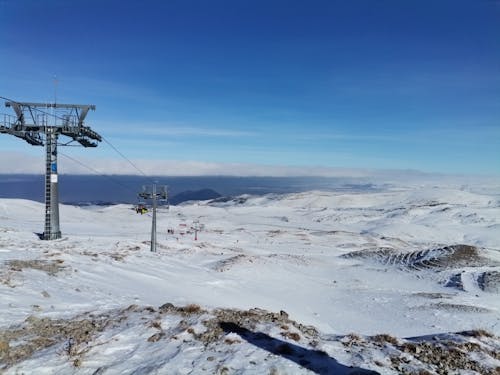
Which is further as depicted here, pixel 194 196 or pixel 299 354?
pixel 194 196

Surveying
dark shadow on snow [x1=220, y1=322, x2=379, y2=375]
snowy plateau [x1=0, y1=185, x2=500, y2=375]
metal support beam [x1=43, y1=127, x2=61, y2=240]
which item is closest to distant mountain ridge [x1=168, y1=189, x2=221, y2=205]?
snowy plateau [x1=0, y1=185, x2=500, y2=375]

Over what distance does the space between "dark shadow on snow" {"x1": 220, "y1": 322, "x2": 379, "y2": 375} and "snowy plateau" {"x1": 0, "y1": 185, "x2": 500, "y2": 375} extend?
5 cm

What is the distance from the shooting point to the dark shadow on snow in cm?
789

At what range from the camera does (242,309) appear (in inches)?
566

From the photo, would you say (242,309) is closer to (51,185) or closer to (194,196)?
(51,185)

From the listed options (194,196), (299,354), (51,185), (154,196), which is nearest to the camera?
(299,354)

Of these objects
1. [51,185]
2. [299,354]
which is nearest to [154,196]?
[51,185]

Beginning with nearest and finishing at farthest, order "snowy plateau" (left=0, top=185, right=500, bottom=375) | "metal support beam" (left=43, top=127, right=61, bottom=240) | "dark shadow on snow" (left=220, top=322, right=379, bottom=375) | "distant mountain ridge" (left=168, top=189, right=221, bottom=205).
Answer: "dark shadow on snow" (left=220, top=322, right=379, bottom=375), "snowy plateau" (left=0, top=185, right=500, bottom=375), "metal support beam" (left=43, top=127, right=61, bottom=240), "distant mountain ridge" (left=168, top=189, right=221, bottom=205)

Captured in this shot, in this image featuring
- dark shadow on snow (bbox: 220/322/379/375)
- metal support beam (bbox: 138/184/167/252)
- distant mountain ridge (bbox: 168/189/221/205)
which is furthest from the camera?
distant mountain ridge (bbox: 168/189/221/205)

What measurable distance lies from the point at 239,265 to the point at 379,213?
7546 centimetres

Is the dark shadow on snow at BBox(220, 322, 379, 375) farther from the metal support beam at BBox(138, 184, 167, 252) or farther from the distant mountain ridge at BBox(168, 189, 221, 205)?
the distant mountain ridge at BBox(168, 189, 221, 205)

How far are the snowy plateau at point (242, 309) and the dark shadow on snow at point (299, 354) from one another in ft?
0.15

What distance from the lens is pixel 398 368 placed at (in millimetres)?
8047

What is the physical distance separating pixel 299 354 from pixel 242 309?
19.6 feet
